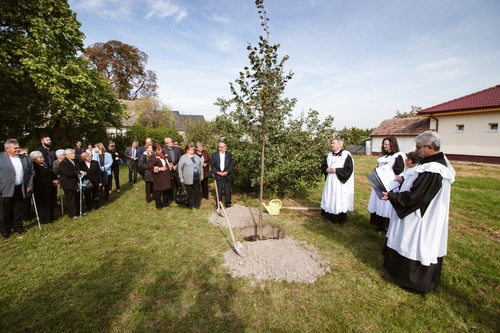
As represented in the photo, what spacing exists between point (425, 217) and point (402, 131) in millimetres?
27170

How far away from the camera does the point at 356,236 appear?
5266 mm

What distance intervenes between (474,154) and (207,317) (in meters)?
23.0

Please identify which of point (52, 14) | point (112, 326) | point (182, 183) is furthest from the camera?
point (52, 14)

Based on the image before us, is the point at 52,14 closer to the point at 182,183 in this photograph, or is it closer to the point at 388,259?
the point at 182,183

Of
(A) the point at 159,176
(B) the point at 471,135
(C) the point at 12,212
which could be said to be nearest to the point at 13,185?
(C) the point at 12,212

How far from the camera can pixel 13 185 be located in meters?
4.97

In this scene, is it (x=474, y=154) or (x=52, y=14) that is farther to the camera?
(x=474, y=154)

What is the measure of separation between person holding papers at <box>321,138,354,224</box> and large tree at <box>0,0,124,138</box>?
13.8m

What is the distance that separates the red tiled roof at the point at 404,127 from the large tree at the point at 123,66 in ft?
109

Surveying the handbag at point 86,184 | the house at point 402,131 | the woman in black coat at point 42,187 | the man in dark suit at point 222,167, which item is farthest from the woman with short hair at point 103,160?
the house at point 402,131

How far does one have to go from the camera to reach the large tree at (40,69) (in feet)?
36.7

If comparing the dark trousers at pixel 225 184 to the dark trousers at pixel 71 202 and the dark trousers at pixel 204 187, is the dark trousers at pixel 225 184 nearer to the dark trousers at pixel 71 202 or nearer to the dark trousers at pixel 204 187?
the dark trousers at pixel 204 187

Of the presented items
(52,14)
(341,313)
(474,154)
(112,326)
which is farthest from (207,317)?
(474,154)

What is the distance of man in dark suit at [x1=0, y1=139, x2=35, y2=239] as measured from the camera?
491 centimetres
